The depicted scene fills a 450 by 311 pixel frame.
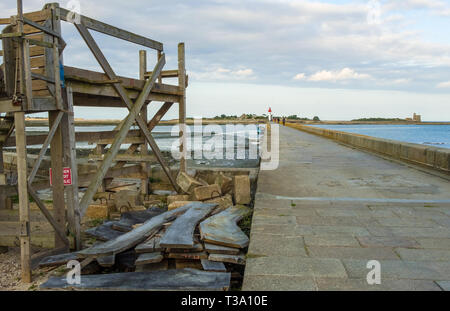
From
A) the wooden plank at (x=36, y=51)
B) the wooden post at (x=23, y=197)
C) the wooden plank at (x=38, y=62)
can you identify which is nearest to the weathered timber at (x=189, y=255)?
the wooden post at (x=23, y=197)

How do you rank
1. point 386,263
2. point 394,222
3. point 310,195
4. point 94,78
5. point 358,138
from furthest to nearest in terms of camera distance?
point 358,138 → point 310,195 → point 94,78 → point 394,222 → point 386,263

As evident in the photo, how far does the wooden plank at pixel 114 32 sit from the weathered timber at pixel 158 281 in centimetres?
392

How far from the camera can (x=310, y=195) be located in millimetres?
6965

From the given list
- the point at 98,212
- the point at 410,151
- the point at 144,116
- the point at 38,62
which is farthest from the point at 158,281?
the point at 410,151

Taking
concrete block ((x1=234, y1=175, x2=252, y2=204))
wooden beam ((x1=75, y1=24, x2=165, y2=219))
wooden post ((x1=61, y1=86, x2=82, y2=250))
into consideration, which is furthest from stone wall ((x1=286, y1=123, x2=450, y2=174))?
wooden post ((x1=61, y1=86, x2=82, y2=250))

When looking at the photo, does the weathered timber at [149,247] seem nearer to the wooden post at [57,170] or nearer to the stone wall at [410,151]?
the wooden post at [57,170]

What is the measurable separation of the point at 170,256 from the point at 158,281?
0.60 metres

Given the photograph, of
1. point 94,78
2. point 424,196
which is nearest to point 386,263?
point 424,196

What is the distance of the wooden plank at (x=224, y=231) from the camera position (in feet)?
14.4

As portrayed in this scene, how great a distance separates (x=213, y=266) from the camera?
158 inches

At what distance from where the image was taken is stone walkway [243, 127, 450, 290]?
337 centimetres
